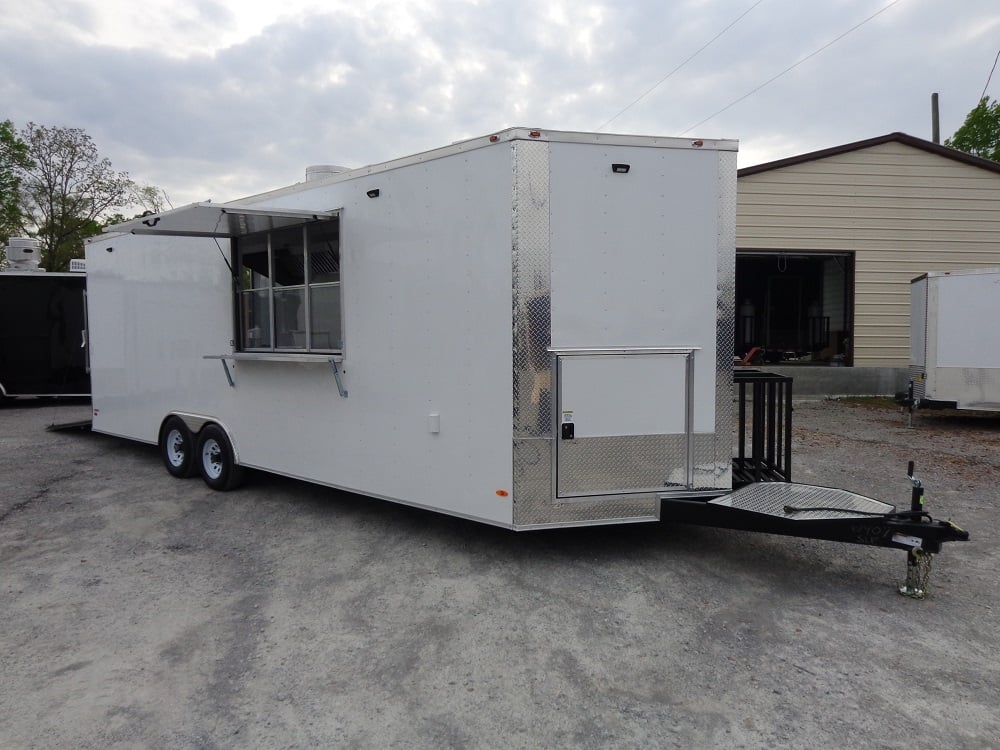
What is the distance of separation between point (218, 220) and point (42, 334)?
9.26 metres

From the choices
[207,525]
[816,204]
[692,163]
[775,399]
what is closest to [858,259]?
[816,204]

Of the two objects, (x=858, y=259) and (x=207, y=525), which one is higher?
(x=858, y=259)

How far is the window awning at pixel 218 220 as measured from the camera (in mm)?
5141

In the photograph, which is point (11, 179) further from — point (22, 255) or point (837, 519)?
point (837, 519)

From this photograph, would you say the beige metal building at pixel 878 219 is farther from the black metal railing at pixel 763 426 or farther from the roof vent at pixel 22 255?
the roof vent at pixel 22 255

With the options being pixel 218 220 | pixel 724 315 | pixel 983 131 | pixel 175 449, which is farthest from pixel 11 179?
pixel 983 131

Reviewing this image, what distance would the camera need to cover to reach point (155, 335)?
287 inches

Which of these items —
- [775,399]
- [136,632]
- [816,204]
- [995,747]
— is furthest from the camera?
[816,204]

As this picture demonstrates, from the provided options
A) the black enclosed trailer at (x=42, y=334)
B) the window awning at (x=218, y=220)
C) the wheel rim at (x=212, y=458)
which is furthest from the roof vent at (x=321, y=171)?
the black enclosed trailer at (x=42, y=334)

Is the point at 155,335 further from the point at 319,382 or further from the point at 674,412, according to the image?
the point at 674,412

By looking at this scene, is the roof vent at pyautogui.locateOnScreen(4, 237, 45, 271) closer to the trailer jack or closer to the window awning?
the window awning

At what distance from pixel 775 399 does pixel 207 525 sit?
4754 millimetres

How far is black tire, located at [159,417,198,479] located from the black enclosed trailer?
622 cm

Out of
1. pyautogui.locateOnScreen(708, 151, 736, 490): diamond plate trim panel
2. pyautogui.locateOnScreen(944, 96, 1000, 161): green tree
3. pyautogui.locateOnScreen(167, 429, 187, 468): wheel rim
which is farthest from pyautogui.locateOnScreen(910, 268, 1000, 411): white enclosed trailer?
pyautogui.locateOnScreen(944, 96, 1000, 161): green tree
